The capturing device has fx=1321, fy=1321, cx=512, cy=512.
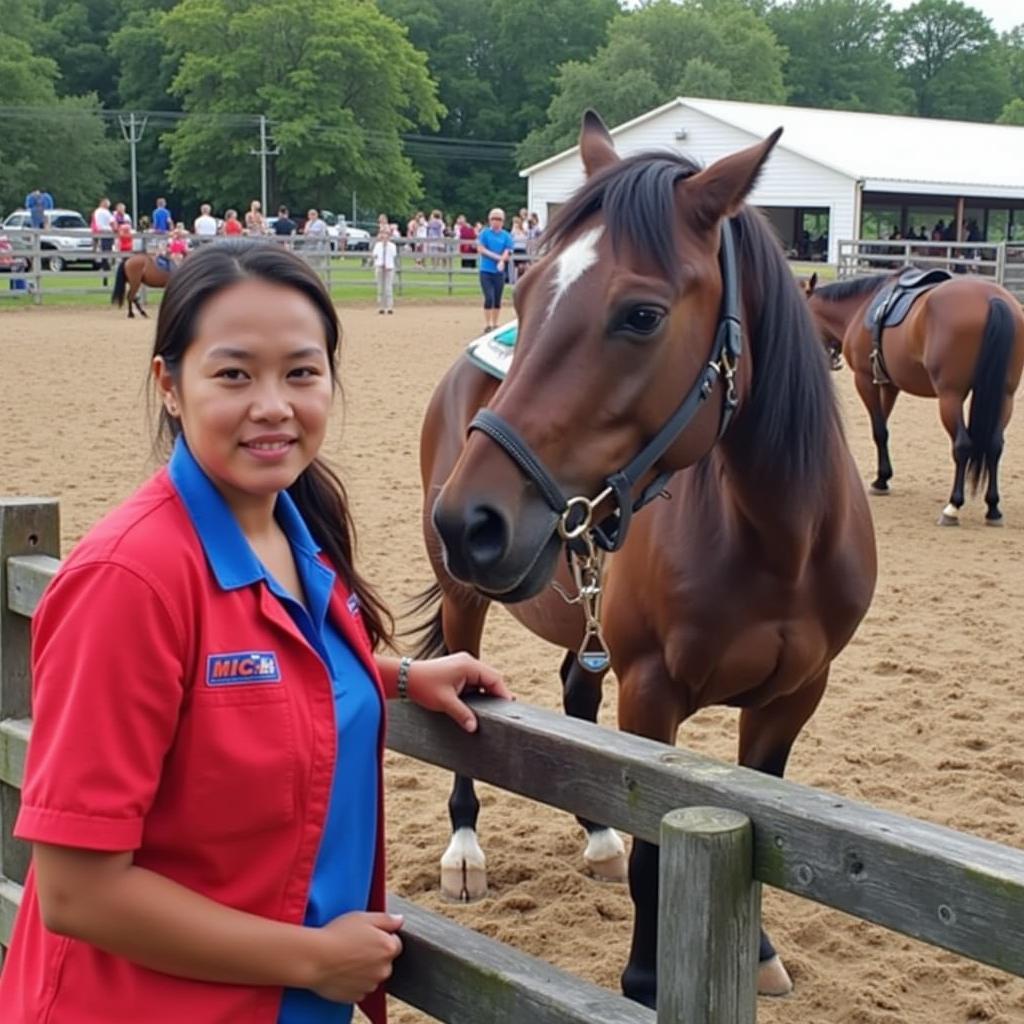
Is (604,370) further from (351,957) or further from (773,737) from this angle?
(773,737)

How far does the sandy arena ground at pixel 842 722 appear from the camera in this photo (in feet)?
11.3

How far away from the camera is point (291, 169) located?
57.6 m

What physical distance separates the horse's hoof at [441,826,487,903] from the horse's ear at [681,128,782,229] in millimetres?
2098

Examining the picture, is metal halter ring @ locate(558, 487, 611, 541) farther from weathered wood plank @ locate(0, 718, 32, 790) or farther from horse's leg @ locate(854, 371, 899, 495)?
horse's leg @ locate(854, 371, 899, 495)

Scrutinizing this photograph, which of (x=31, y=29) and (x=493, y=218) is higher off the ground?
(x=31, y=29)

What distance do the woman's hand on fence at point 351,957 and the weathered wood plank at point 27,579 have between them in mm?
1123

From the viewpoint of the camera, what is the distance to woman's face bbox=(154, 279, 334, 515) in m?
1.62

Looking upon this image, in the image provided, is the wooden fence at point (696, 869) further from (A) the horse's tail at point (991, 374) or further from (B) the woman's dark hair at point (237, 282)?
(A) the horse's tail at point (991, 374)

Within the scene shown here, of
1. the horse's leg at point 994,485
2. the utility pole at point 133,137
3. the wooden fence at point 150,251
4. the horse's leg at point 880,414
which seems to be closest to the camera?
the horse's leg at point 994,485

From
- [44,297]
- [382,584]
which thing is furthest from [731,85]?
[382,584]

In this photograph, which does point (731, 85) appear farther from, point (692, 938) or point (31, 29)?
point (692, 938)

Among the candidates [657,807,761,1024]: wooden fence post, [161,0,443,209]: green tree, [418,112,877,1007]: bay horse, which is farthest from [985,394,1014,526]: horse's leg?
[161,0,443,209]: green tree

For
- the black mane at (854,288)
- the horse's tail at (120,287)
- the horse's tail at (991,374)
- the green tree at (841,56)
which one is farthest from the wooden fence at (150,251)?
the green tree at (841,56)

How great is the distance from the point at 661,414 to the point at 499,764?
814 mm
